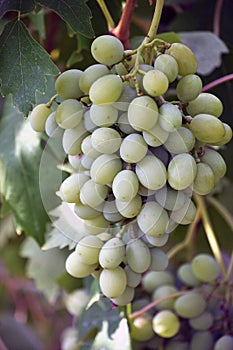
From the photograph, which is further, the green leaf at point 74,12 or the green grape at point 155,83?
the green leaf at point 74,12

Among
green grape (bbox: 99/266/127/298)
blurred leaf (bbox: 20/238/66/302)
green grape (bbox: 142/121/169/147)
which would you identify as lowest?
blurred leaf (bbox: 20/238/66/302)

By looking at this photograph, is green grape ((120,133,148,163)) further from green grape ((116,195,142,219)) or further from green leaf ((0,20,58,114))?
green leaf ((0,20,58,114))

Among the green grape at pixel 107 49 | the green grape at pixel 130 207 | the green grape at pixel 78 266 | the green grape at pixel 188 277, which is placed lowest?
the green grape at pixel 188 277

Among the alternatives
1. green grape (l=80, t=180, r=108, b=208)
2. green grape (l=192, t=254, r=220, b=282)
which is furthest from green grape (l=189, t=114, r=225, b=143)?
green grape (l=192, t=254, r=220, b=282)

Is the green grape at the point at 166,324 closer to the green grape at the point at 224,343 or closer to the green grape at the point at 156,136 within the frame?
the green grape at the point at 224,343

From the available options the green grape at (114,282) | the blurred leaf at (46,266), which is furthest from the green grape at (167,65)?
the blurred leaf at (46,266)
